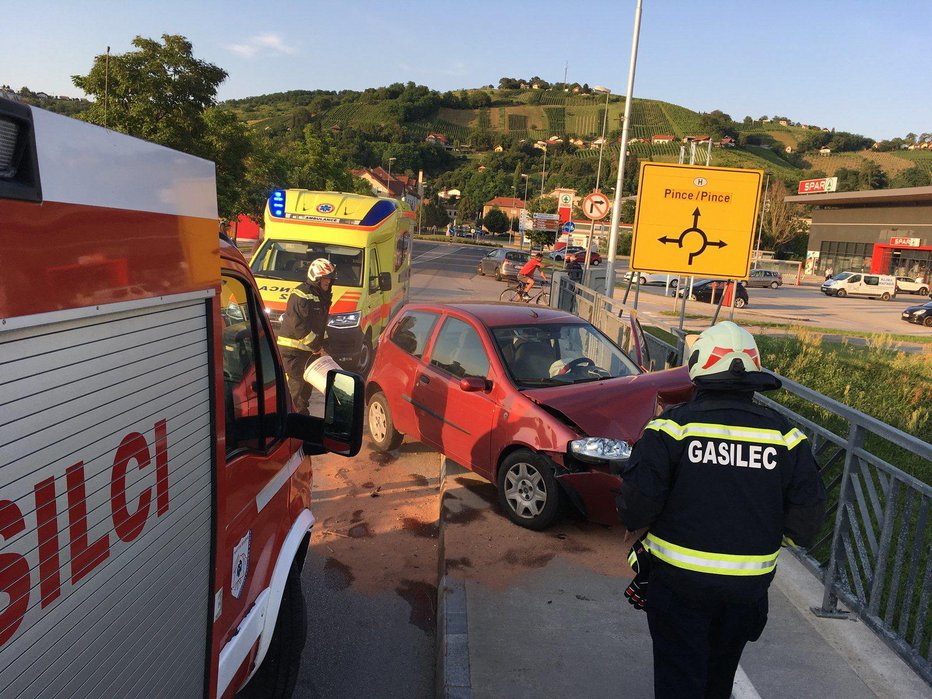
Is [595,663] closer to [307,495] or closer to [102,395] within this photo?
[307,495]

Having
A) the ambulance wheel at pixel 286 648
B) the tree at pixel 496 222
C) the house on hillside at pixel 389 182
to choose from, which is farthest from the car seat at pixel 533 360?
the tree at pixel 496 222

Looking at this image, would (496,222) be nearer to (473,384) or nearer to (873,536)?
(473,384)

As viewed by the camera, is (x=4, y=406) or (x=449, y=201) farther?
(x=449, y=201)

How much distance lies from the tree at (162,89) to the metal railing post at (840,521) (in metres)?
16.6

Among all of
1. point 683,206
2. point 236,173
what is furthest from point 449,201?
point 683,206

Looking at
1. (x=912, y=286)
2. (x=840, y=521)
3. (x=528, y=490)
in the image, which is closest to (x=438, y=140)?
(x=912, y=286)

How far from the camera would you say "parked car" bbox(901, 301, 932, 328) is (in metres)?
31.0

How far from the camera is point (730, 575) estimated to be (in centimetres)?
253

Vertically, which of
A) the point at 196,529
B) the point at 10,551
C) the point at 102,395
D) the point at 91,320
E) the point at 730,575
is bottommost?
the point at 730,575

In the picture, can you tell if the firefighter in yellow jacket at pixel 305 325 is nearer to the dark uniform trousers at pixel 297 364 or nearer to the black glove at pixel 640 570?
the dark uniform trousers at pixel 297 364

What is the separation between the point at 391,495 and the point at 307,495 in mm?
2968

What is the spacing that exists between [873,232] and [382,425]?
221 ft

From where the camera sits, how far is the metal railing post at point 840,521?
13.0 feet

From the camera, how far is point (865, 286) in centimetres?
4572
